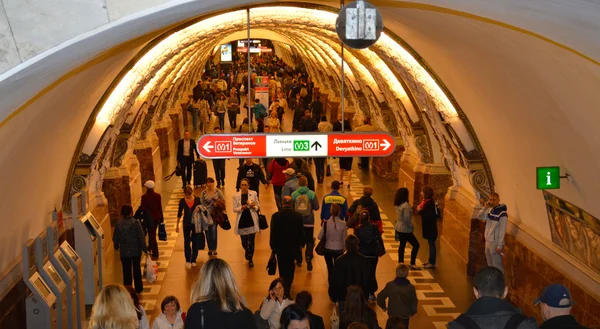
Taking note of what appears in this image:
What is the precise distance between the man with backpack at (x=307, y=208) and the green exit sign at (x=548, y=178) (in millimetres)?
4199

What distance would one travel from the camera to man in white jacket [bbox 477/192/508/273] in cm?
1211


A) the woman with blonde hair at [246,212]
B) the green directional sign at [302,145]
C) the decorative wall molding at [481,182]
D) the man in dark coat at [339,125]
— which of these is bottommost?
the woman with blonde hair at [246,212]

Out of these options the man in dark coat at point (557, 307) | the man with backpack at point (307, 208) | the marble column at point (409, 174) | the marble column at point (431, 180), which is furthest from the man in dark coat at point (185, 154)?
the man in dark coat at point (557, 307)

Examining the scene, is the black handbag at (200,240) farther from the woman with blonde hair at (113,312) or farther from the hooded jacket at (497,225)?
the woman with blonde hair at (113,312)

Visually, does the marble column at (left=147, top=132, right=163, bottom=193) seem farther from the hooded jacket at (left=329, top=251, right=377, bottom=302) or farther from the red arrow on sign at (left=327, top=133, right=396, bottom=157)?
the hooded jacket at (left=329, top=251, right=377, bottom=302)

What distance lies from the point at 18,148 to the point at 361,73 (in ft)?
44.8

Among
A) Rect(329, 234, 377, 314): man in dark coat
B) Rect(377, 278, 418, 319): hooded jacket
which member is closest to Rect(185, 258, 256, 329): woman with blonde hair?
Rect(377, 278, 418, 319): hooded jacket

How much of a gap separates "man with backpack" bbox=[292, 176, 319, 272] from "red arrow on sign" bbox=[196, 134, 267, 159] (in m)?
3.02

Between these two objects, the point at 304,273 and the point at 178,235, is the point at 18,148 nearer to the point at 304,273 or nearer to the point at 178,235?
the point at 304,273

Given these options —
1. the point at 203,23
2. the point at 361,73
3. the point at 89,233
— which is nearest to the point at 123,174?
the point at 203,23

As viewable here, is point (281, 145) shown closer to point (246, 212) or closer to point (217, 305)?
point (246, 212)

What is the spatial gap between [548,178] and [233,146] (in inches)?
142

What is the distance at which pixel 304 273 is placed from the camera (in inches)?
540

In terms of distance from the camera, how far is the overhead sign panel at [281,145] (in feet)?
34.9
